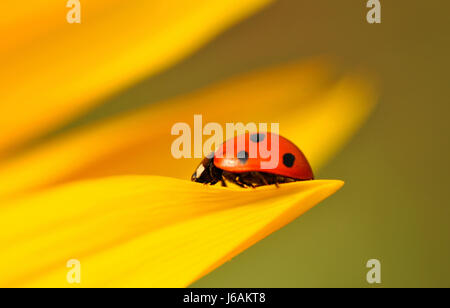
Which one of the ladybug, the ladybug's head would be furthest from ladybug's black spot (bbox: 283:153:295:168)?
the ladybug's head

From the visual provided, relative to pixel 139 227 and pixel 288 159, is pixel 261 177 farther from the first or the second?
pixel 139 227

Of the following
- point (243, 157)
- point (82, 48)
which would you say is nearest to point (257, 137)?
point (243, 157)

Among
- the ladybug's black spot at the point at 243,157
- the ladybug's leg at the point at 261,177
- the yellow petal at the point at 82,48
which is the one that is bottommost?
the ladybug's leg at the point at 261,177

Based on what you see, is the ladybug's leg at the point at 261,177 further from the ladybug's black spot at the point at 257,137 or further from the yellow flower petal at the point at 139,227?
the yellow flower petal at the point at 139,227

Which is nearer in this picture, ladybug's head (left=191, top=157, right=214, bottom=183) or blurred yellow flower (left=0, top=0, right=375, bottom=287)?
blurred yellow flower (left=0, top=0, right=375, bottom=287)

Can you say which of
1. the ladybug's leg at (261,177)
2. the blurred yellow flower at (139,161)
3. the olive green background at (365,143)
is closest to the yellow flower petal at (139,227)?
the blurred yellow flower at (139,161)

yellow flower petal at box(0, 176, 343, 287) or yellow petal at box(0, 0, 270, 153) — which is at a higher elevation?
yellow petal at box(0, 0, 270, 153)

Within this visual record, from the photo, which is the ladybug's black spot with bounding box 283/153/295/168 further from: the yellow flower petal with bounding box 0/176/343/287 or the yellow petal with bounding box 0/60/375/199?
the yellow flower petal with bounding box 0/176/343/287
